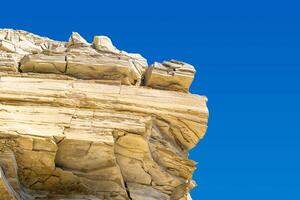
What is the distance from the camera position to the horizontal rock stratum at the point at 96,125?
61.3 ft

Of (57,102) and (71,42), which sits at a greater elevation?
(71,42)

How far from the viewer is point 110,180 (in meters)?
19.3

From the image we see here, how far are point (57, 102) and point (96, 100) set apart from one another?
1.31 m

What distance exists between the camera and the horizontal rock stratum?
61.3 ft

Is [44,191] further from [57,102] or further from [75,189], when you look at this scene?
[57,102]

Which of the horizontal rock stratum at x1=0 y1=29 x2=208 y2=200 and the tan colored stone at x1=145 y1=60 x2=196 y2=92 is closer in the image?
the horizontal rock stratum at x1=0 y1=29 x2=208 y2=200

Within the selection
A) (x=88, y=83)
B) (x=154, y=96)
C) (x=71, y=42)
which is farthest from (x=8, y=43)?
(x=154, y=96)

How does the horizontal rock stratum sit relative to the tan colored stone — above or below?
below

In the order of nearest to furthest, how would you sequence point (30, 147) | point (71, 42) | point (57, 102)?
point (30, 147), point (57, 102), point (71, 42)

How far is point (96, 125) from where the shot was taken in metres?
19.4

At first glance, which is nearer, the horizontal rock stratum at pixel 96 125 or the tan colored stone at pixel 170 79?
the horizontal rock stratum at pixel 96 125

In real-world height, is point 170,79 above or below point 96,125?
above

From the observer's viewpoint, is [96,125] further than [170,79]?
No

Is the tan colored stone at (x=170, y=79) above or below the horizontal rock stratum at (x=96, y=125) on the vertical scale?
above
